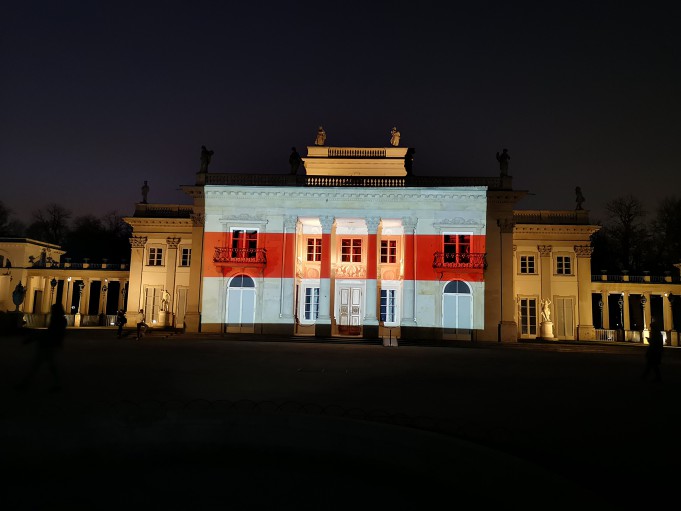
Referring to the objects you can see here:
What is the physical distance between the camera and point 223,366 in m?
13.3

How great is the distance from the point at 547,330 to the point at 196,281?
2178 cm

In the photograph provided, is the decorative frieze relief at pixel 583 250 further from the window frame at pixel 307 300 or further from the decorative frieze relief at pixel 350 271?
the window frame at pixel 307 300

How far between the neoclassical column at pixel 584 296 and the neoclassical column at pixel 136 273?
30.0 meters

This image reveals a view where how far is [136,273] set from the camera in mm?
35344

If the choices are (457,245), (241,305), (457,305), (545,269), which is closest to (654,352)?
(457,305)

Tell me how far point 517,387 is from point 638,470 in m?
5.76

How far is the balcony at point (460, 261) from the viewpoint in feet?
93.7

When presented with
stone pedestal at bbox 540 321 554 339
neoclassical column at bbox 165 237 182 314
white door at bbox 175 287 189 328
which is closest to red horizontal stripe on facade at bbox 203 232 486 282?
stone pedestal at bbox 540 321 554 339

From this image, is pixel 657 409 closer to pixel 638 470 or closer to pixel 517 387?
pixel 517 387

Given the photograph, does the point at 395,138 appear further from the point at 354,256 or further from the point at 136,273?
the point at 136,273

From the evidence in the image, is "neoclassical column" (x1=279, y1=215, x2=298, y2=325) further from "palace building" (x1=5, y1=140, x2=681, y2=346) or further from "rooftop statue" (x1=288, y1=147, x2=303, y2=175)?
"rooftop statue" (x1=288, y1=147, x2=303, y2=175)

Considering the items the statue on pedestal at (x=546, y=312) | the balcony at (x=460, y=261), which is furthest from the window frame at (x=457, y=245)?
the statue on pedestal at (x=546, y=312)

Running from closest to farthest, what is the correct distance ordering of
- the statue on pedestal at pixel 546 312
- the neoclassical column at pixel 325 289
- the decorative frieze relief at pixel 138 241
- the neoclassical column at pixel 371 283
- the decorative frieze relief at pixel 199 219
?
the neoclassical column at pixel 325 289 < the neoclassical column at pixel 371 283 < the decorative frieze relief at pixel 199 219 < the statue on pedestal at pixel 546 312 < the decorative frieze relief at pixel 138 241

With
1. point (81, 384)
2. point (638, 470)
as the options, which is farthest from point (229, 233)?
point (638, 470)
